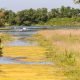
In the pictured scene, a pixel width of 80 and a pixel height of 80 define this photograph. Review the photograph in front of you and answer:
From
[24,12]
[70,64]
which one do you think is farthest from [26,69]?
[24,12]

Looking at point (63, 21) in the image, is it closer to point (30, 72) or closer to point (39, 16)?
point (39, 16)

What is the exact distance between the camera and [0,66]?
1745cm

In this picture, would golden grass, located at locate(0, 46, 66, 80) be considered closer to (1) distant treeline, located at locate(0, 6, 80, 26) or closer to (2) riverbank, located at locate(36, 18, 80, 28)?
(2) riverbank, located at locate(36, 18, 80, 28)

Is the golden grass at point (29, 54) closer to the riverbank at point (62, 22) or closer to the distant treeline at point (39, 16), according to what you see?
the riverbank at point (62, 22)

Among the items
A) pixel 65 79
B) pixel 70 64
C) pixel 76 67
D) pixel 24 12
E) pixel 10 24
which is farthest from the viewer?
pixel 24 12

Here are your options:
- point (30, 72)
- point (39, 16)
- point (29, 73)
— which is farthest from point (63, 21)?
point (29, 73)

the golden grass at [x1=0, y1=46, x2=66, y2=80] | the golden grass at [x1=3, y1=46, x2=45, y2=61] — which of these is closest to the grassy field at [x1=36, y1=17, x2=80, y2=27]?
the golden grass at [x1=3, y1=46, x2=45, y2=61]

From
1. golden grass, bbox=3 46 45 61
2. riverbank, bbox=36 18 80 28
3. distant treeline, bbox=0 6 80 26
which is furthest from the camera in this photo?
distant treeline, bbox=0 6 80 26

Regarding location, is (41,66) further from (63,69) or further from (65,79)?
(65,79)

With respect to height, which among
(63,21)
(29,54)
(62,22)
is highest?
(29,54)

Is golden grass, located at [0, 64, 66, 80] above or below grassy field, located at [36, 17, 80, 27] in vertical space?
above

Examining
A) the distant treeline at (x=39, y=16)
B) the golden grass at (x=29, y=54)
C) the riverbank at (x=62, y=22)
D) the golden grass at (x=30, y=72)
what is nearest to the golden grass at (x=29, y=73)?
the golden grass at (x=30, y=72)

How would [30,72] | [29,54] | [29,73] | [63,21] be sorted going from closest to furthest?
[29,73] → [30,72] → [29,54] → [63,21]

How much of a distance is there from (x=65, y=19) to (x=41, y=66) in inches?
4933
